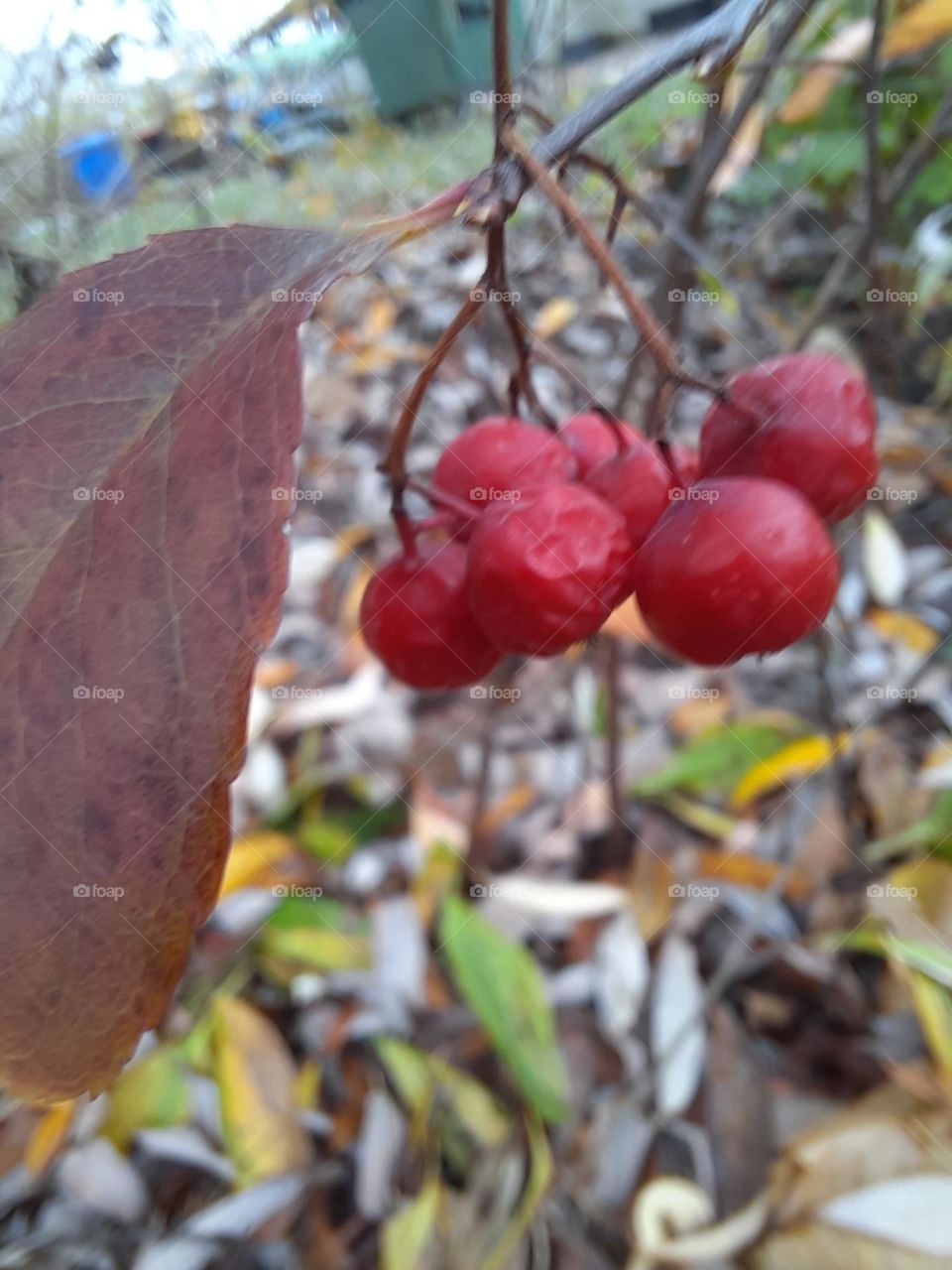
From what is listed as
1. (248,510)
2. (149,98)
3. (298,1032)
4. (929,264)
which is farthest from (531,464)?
(929,264)

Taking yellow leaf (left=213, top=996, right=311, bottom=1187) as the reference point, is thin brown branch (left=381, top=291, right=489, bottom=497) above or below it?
above

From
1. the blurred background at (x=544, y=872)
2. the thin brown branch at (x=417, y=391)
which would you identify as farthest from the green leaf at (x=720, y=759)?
the thin brown branch at (x=417, y=391)

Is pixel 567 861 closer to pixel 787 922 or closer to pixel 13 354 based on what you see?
pixel 787 922

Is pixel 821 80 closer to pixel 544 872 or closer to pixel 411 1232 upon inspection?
pixel 544 872

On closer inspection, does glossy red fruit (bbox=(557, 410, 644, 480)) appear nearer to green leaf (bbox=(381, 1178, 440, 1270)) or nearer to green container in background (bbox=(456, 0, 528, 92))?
green leaf (bbox=(381, 1178, 440, 1270))

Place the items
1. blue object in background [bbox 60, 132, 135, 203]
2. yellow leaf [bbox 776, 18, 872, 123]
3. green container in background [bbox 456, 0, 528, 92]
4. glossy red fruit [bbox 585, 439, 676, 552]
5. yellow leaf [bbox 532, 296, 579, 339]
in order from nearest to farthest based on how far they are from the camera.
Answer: glossy red fruit [bbox 585, 439, 676, 552] → blue object in background [bbox 60, 132, 135, 203] → yellow leaf [bbox 776, 18, 872, 123] → green container in background [bbox 456, 0, 528, 92] → yellow leaf [bbox 532, 296, 579, 339]

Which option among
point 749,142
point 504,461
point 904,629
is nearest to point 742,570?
point 504,461

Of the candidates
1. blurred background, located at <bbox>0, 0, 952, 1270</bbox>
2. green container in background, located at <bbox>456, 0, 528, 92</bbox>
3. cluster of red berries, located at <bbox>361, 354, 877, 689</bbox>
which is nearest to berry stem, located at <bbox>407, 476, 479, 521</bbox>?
cluster of red berries, located at <bbox>361, 354, 877, 689</bbox>
